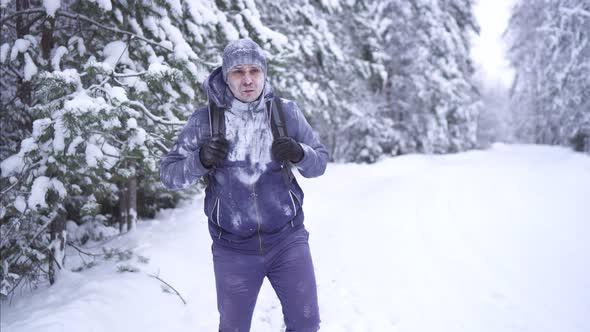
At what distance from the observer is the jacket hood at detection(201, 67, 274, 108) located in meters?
2.43

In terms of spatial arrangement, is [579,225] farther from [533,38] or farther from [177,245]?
[533,38]

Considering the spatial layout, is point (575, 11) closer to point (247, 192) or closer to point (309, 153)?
point (309, 153)

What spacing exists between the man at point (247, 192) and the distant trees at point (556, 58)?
16851mm

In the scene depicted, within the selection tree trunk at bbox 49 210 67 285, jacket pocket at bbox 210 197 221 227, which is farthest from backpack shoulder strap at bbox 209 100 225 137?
tree trunk at bbox 49 210 67 285

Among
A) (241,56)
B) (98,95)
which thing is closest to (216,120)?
(241,56)

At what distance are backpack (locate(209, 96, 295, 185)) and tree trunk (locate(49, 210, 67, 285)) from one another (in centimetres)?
318

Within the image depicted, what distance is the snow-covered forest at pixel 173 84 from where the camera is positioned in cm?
372

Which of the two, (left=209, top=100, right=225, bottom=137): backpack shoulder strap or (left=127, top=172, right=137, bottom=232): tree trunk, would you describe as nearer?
(left=209, top=100, right=225, bottom=137): backpack shoulder strap

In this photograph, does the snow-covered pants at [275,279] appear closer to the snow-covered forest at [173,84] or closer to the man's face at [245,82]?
the man's face at [245,82]

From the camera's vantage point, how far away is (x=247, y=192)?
7.84 feet

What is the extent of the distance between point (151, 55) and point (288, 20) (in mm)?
6263

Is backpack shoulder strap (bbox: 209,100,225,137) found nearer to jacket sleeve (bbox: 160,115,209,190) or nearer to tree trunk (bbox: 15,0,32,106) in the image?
jacket sleeve (bbox: 160,115,209,190)

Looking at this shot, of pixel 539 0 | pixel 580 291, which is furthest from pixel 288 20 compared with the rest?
pixel 539 0

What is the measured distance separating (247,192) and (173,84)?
110 inches
